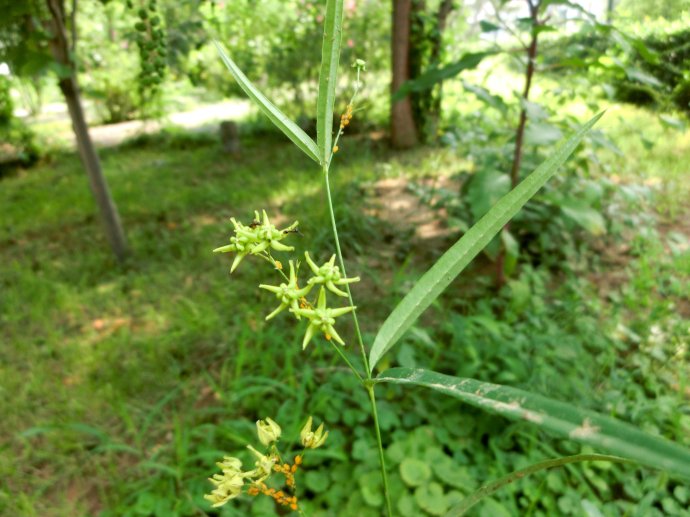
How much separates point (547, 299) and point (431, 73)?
3.95ft

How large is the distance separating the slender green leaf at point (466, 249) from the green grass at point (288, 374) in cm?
92

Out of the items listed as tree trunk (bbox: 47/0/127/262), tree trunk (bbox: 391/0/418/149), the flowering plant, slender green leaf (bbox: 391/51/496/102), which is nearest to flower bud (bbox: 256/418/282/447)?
the flowering plant

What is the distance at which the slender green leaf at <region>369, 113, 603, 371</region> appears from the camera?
51 centimetres

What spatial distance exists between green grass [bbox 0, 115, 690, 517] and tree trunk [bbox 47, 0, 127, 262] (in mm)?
191

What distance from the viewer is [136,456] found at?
1.91 metres

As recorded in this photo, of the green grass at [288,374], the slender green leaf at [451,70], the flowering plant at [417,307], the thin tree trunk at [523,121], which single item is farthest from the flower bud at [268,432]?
the slender green leaf at [451,70]

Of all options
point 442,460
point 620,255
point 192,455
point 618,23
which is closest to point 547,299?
point 620,255

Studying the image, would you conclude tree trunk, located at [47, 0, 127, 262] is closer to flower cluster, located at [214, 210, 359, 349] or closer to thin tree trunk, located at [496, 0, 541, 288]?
thin tree trunk, located at [496, 0, 541, 288]

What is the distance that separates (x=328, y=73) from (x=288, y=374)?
1669 millimetres

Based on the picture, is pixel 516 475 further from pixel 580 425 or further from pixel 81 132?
pixel 81 132

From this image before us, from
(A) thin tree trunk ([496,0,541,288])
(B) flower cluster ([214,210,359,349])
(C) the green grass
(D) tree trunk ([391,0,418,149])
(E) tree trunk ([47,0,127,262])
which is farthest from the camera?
(D) tree trunk ([391,0,418,149])

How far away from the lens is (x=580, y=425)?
39cm

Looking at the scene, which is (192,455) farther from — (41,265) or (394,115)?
(394,115)

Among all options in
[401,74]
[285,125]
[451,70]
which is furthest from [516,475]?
[401,74]
